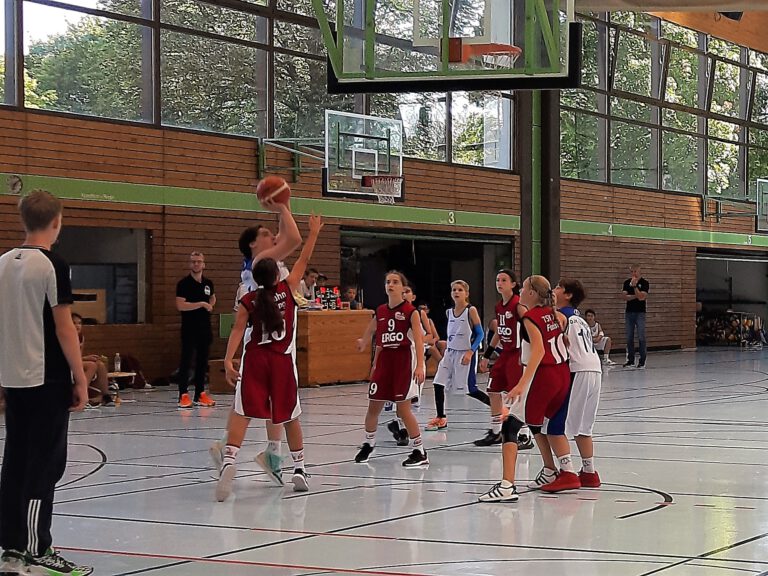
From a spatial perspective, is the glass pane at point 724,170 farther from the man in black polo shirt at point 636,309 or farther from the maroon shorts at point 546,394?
the maroon shorts at point 546,394

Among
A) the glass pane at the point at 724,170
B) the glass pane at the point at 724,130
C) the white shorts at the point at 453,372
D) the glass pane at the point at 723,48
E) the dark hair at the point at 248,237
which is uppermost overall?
the glass pane at the point at 723,48

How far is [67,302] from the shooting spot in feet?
20.8

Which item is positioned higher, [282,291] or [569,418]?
[282,291]

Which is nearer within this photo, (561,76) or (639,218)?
(561,76)

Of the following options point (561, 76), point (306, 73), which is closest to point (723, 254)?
point (306, 73)

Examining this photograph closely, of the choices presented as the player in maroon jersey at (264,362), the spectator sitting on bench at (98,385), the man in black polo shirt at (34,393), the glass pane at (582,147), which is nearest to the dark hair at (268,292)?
the player in maroon jersey at (264,362)

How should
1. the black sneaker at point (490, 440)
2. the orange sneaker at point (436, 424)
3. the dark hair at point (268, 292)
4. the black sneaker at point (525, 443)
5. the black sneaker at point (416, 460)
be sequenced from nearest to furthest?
the dark hair at point (268, 292) < the black sneaker at point (416, 460) < the black sneaker at point (525, 443) < the black sneaker at point (490, 440) < the orange sneaker at point (436, 424)

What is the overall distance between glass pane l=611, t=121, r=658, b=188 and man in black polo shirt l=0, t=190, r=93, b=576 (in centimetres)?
2629

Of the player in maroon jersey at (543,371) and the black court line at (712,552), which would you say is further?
the player in maroon jersey at (543,371)

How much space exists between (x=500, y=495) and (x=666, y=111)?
2619cm

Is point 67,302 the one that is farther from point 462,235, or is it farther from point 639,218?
point 639,218

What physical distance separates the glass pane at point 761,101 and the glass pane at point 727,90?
0.79 meters

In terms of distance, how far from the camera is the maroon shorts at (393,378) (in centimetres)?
1089

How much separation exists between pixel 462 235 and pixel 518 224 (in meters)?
2.02
